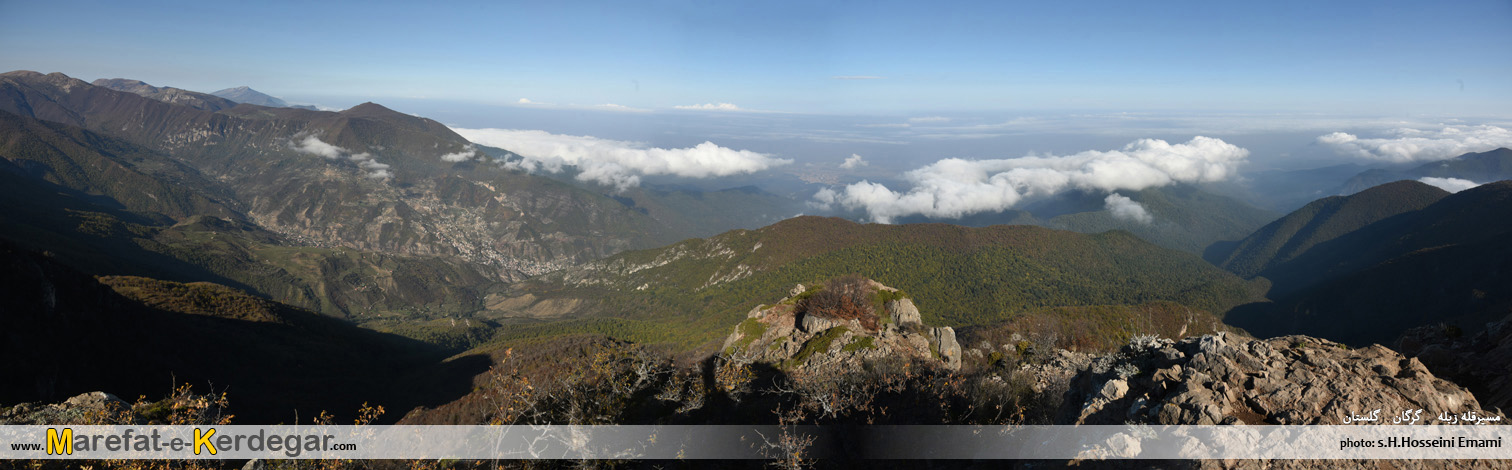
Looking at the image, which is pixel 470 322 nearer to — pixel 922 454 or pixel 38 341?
pixel 38 341

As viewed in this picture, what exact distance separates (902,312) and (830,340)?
11439mm

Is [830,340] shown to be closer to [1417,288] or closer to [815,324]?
[815,324]

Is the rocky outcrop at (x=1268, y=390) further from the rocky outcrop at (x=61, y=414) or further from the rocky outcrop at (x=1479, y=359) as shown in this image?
the rocky outcrop at (x=61, y=414)

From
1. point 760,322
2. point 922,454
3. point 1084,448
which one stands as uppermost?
point 1084,448

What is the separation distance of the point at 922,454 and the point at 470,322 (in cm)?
21279

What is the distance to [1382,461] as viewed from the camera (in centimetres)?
793

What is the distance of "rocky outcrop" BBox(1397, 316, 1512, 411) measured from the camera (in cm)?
989

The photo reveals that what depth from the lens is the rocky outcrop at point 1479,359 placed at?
989cm

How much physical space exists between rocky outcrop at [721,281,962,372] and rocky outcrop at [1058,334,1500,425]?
12606mm

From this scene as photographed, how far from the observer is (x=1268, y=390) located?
9.16m

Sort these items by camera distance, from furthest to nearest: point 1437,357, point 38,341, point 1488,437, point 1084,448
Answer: point 38,341, point 1437,357, point 1084,448, point 1488,437

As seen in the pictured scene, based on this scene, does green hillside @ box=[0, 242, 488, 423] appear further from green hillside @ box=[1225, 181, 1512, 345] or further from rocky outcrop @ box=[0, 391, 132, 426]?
green hillside @ box=[1225, 181, 1512, 345]

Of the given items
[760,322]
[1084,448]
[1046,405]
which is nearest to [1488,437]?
[1084,448]

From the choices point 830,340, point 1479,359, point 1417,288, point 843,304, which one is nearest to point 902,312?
point 843,304
